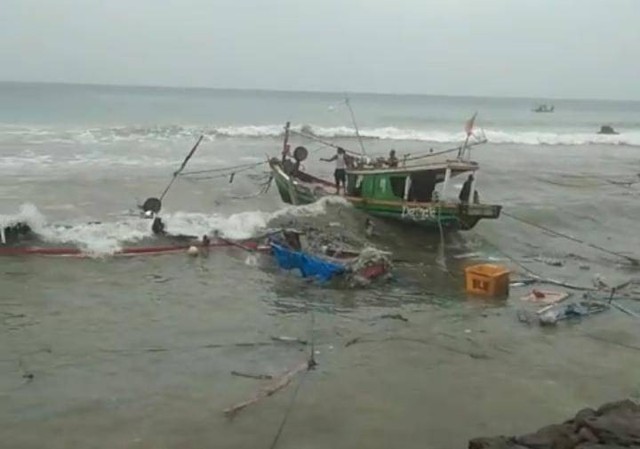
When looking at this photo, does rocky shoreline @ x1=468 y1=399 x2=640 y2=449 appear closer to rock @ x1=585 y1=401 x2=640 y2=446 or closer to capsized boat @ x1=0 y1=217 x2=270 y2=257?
rock @ x1=585 y1=401 x2=640 y2=446

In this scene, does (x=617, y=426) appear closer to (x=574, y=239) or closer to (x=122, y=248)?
(x=122, y=248)

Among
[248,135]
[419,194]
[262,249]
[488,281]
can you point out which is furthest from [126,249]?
[248,135]

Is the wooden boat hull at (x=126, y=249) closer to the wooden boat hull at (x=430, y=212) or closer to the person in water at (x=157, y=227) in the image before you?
the person in water at (x=157, y=227)

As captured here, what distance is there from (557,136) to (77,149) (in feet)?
137

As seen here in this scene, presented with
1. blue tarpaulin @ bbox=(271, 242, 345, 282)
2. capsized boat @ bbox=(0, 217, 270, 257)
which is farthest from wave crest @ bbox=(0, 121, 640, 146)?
blue tarpaulin @ bbox=(271, 242, 345, 282)

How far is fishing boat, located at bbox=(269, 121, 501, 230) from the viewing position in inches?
816

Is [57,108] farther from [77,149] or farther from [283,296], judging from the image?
[283,296]

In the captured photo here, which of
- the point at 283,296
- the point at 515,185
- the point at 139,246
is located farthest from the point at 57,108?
the point at 283,296

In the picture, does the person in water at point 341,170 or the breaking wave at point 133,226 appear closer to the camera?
the breaking wave at point 133,226

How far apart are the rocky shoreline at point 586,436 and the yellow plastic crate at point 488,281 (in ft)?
22.8

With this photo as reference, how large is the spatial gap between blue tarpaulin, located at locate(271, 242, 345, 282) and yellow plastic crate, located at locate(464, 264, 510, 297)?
265 centimetres

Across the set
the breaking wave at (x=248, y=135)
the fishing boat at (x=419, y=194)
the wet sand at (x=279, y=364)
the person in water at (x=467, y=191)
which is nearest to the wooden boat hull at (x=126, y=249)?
the wet sand at (x=279, y=364)

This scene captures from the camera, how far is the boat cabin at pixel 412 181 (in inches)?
818

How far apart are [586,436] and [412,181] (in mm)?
13970
